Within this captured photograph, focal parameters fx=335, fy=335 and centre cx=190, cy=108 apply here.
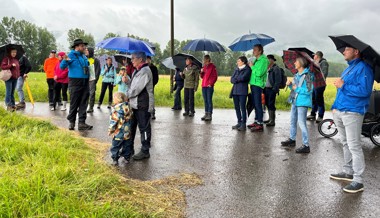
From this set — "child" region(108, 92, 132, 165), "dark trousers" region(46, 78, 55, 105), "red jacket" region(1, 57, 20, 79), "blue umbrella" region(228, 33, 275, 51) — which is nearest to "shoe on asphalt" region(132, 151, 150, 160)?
"child" region(108, 92, 132, 165)

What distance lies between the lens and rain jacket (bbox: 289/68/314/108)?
247 inches

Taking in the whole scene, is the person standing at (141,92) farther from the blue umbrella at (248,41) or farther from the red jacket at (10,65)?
the red jacket at (10,65)

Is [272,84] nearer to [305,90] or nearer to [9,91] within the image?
[305,90]

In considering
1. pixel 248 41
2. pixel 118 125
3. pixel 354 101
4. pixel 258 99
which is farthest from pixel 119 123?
pixel 248 41

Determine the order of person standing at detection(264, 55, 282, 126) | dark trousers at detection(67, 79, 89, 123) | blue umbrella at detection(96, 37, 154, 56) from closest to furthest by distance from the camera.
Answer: blue umbrella at detection(96, 37, 154, 56) < dark trousers at detection(67, 79, 89, 123) < person standing at detection(264, 55, 282, 126)

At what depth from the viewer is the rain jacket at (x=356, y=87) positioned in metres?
4.33

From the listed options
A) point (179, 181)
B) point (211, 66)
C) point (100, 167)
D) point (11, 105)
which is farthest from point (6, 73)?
point (179, 181)

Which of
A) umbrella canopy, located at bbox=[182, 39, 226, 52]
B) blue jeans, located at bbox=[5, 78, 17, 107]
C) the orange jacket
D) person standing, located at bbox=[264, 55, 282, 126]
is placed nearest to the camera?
person standing, located at bbox=[264, 55, 282, 126]

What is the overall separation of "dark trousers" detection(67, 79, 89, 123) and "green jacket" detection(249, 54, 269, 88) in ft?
13.3

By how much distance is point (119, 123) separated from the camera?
531 centimetres

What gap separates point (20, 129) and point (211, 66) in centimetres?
549

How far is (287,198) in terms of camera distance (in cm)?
413

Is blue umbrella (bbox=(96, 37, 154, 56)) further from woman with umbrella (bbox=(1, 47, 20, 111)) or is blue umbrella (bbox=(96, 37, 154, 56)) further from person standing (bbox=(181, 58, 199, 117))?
woman with umbrella (bbox=(1, 47, 20, 111))

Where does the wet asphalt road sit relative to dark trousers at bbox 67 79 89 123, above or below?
below
